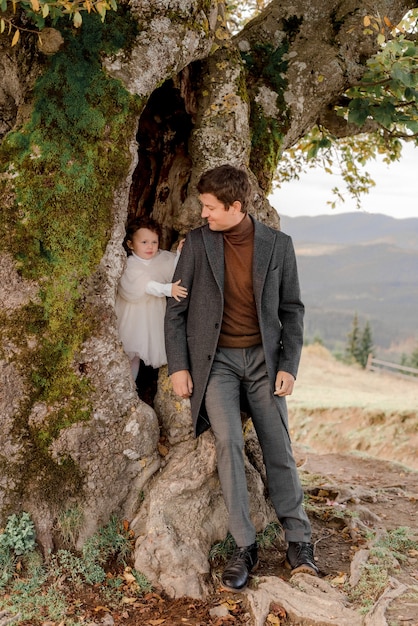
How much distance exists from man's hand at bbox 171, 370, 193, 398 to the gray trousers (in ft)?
0.56

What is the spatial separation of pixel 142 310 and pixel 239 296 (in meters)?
0.92

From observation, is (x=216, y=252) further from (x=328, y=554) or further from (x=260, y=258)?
(x=328, y=554)

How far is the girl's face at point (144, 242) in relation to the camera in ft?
18.2

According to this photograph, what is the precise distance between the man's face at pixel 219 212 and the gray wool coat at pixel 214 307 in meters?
0.11

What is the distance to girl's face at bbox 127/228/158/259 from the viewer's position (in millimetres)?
5555

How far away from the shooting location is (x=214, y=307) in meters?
5.00

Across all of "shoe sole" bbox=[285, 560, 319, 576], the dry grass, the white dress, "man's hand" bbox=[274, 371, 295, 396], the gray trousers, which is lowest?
the dry grass

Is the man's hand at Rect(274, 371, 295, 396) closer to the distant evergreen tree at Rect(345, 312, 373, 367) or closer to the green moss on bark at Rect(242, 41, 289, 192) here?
the green moss on bark at Rect(242, 41, 289, 192)

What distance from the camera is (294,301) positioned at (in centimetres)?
520

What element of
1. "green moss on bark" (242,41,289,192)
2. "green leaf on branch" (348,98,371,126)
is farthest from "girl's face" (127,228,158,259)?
"green leaf on branch" (348,98,371,126)

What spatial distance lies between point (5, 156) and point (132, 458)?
99.3 inches

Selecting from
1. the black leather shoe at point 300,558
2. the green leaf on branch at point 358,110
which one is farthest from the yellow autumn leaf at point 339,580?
the green leaf on branch at point 358,110

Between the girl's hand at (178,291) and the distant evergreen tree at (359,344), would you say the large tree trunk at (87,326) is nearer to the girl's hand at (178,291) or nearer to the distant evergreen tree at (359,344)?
the girl's hand at (178,291)

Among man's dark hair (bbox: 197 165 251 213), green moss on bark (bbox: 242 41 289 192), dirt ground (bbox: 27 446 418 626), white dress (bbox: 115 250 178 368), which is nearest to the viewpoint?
dirt ground (bbox: 27 446 418 626)
